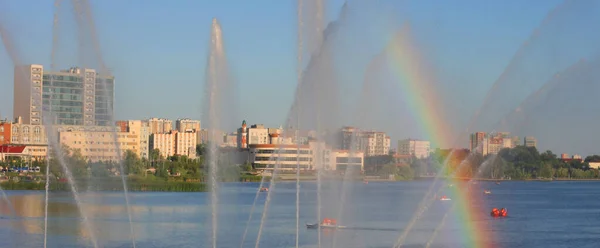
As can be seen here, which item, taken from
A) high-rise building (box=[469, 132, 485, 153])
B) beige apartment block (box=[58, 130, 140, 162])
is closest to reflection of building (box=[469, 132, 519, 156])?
high-rise building (box=[469, 132, 485, 153])

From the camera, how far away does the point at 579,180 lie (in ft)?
613

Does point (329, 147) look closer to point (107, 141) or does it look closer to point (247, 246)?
point (247, 246)

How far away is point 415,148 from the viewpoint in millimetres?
158750

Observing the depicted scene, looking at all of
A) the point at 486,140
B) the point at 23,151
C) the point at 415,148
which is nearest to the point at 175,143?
the point at 415,148

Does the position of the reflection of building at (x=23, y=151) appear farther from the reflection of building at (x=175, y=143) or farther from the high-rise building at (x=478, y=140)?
the high-rise building at (x=478, y=140)

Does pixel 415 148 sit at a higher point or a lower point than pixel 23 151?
higher

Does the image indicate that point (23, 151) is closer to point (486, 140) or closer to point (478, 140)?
point (478, 140)

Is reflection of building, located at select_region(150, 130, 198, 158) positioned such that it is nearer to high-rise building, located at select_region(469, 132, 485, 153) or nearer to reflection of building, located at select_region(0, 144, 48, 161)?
reflection of building, located at select_region(0, 144, 48, 161)

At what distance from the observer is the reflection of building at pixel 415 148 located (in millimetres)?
154500

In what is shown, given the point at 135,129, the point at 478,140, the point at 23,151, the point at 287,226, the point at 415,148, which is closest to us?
the point at 478,140

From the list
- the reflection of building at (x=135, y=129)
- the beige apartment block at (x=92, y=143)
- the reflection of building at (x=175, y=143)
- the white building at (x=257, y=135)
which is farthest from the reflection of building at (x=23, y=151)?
the white building at (x=257, y=135)

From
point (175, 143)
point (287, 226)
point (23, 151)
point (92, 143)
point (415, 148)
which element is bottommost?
point (287, 226)

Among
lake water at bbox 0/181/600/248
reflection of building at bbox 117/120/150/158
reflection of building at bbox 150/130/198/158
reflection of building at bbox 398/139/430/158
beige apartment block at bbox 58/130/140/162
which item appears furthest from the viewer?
reflection of building at bbox 150/130/198/158

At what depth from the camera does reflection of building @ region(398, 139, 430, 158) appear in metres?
154
